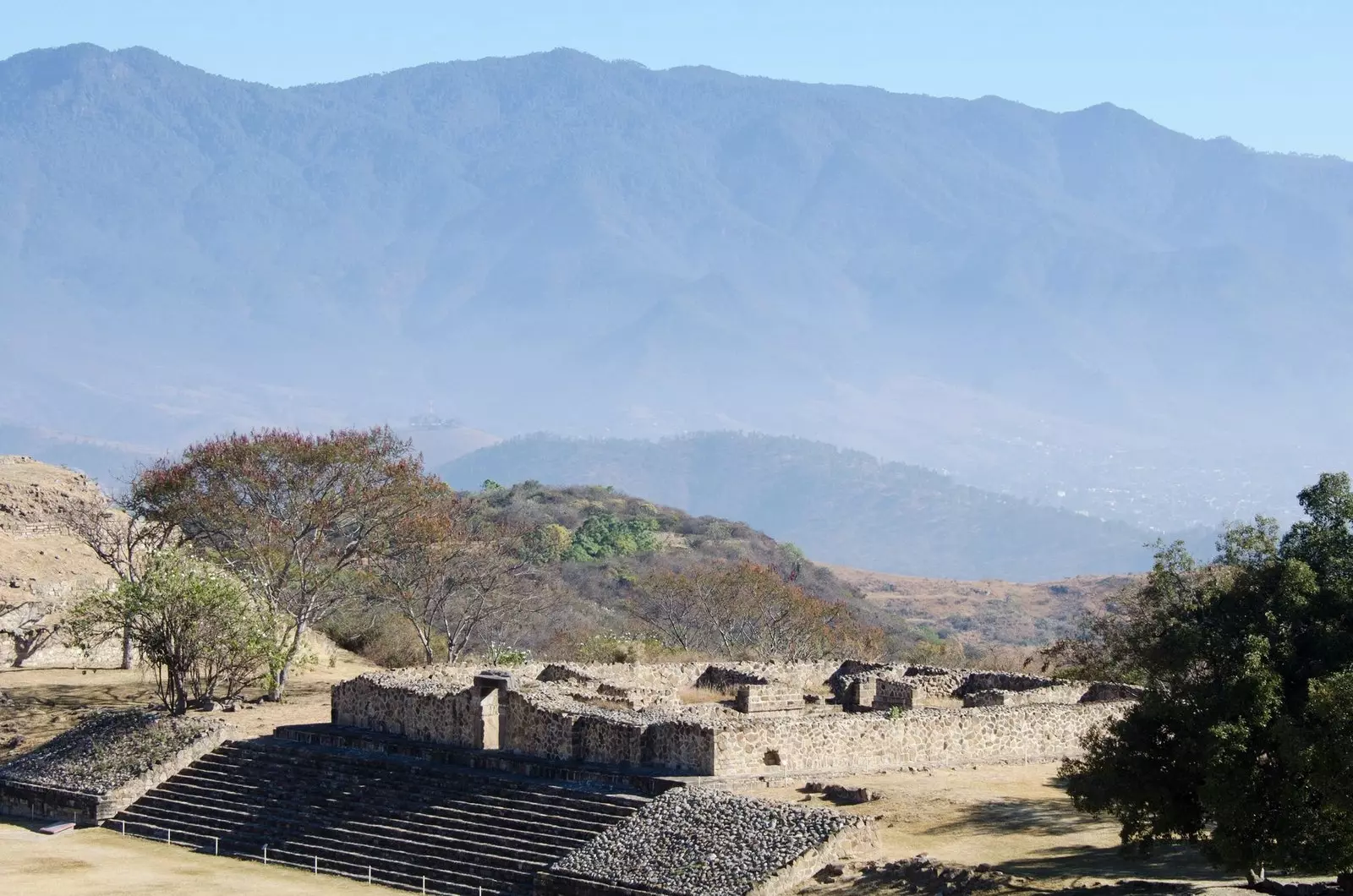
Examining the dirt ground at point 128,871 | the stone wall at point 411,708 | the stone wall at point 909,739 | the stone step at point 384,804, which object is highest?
the stone wall at point 411,708

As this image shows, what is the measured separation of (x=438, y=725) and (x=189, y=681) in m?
8.22

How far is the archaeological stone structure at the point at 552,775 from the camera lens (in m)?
28.5

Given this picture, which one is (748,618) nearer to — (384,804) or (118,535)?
(118,535)

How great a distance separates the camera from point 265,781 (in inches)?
1373

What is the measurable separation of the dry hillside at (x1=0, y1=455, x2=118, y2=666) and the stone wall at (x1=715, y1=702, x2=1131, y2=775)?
25.0 m

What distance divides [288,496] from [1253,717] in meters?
27.9

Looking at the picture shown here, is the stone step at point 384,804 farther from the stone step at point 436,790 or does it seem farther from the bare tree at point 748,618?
the bare tree at point 748,618

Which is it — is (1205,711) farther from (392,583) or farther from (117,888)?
(392,583)

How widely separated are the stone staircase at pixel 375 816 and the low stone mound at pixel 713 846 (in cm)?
97

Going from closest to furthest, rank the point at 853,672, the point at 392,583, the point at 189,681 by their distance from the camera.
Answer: the point at 189,681, the point at 853,672, the point at 392,583

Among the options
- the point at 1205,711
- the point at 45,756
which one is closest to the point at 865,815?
the point at 1205,711

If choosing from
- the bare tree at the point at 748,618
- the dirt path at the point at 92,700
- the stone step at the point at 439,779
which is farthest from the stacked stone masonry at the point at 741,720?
the bare tree at the point at 748,618

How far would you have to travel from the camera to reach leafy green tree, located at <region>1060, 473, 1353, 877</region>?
75.3ft

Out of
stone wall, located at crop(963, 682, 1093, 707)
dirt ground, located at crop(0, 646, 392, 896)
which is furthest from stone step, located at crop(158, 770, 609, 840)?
stone wall, located at crop(963, 682, 1093, 707)
